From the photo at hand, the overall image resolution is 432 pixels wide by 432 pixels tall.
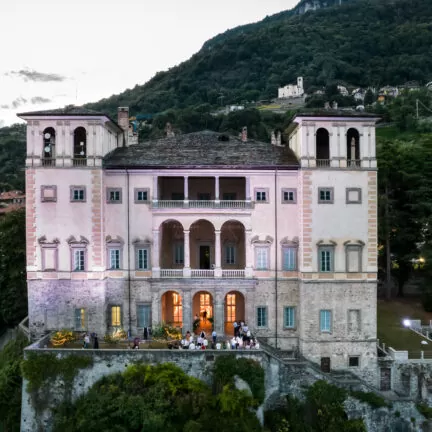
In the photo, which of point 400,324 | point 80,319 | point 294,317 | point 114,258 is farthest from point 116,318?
point 400,324

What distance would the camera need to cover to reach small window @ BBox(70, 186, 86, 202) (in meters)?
36.1

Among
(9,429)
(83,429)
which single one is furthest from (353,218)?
(9,429)

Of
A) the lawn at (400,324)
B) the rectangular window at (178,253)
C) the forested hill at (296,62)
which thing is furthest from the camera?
the forested hill at (296,62)

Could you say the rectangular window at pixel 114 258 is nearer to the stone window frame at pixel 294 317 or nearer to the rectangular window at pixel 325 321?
the stone window frame at pixel 294 317

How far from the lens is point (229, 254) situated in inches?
1617

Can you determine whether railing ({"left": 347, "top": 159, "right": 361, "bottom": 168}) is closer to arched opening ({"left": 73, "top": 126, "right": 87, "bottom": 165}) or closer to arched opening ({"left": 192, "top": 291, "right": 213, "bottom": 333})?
arched opening ({"left": 192, "top": 291, "right": 213, "bottom": 333})

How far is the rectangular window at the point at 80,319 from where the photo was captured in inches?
1428

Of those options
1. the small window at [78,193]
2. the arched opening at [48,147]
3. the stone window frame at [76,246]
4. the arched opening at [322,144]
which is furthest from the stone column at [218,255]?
the arched opening at [48,147]

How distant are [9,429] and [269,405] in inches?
673

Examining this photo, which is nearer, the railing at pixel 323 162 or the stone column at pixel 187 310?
the railing at pixel 323 162

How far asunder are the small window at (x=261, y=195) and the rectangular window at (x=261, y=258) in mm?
3585

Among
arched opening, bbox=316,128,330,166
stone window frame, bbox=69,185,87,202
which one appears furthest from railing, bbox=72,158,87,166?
arched opening, bbox=316,128,330,166

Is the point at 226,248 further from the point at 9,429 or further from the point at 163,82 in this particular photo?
the point at 163,82

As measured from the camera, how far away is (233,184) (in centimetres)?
4034
